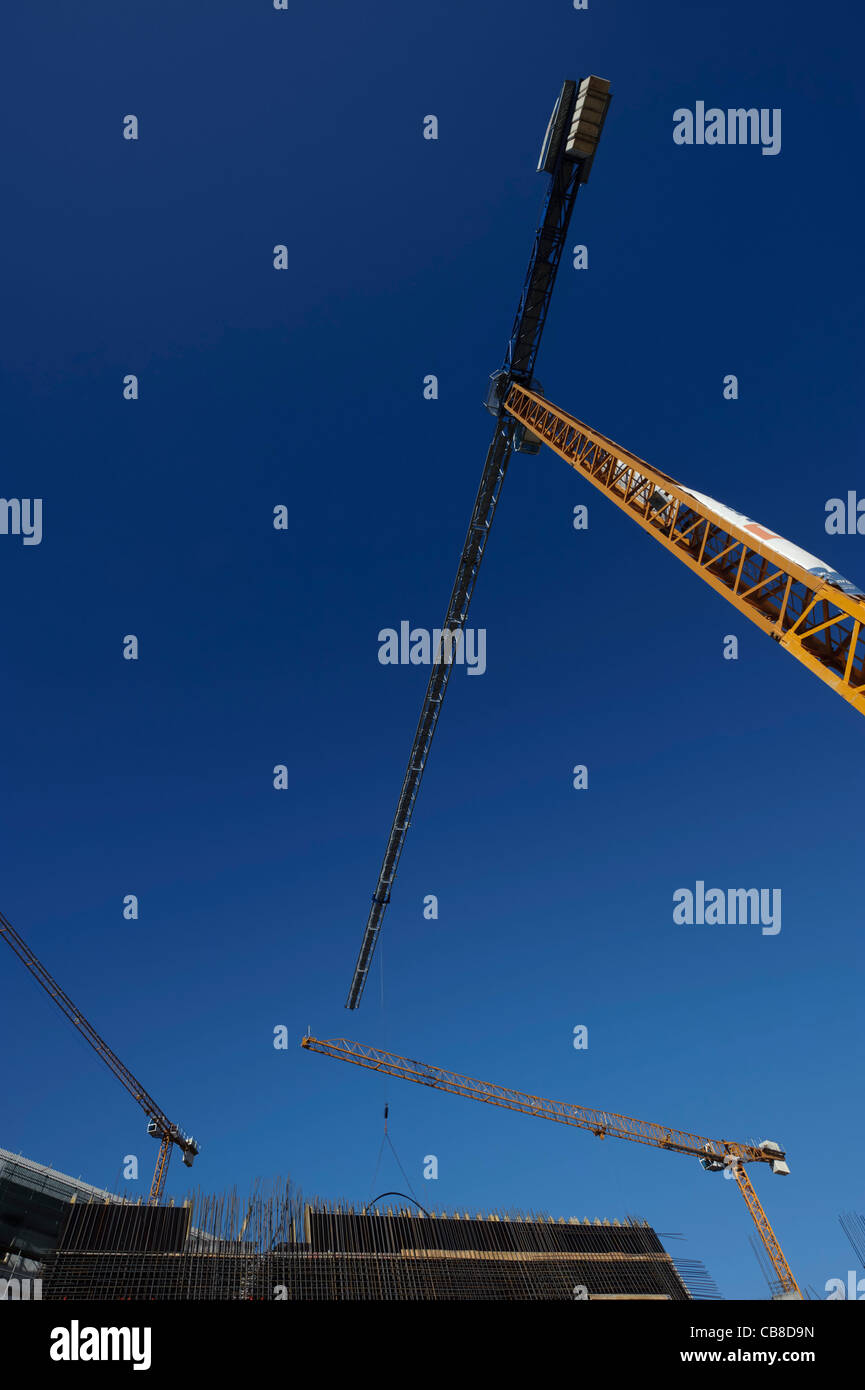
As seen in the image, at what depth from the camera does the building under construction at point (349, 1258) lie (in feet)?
78.7

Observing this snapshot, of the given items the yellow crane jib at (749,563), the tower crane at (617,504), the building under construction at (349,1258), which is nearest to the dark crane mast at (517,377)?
the tower crane at (617,504)

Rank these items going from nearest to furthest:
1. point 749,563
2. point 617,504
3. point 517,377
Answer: point 749,563, point 617,504, point 517,377

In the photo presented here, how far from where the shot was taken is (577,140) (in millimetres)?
34375

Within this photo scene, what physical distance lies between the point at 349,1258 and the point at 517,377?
4409 centimetres

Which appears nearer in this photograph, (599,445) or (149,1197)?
(599,445)

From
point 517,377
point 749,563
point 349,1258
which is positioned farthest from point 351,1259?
point 517,377

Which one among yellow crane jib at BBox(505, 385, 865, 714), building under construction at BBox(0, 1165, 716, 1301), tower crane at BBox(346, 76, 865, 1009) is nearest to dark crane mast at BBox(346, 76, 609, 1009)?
tower crane at BBox(346, 76, 865, 1009)

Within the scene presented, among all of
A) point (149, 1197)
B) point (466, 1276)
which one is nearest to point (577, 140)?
point (466, 1276)

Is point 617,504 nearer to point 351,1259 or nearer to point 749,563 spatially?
point 749,563

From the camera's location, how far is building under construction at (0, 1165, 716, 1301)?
24.0 metres

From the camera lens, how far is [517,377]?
42000 millimetres

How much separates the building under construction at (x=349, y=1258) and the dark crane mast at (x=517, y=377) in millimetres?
28758
